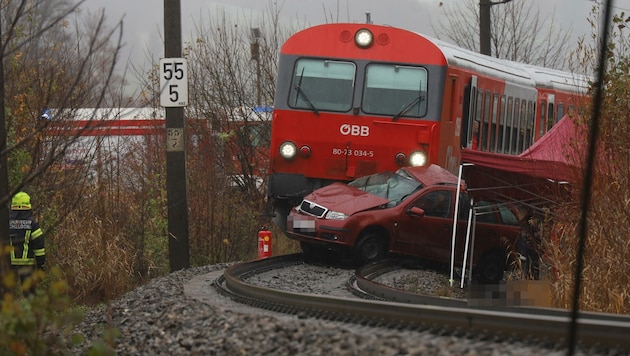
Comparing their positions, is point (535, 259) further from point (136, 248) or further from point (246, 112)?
point (246, 112)

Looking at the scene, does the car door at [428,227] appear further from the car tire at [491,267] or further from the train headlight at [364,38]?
the train headlight at [364,38]

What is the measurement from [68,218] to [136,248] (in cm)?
A: 133

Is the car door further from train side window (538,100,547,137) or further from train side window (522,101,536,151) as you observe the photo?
train side window (538,100,547,137)

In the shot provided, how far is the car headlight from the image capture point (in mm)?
13797

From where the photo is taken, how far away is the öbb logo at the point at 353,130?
15.1m

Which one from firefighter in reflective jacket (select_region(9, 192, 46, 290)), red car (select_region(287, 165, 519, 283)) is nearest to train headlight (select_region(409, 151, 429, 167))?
red car (select_region(287, 165, 519, 283))

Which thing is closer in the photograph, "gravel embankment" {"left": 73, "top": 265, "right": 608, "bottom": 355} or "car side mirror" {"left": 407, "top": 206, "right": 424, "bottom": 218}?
"gravel embankment" {"left": 73, "top": 265, "right": 608, "bottom": 355}

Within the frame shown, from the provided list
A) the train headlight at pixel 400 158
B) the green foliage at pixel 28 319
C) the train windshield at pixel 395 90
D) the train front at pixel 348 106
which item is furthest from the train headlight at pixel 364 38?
the green foliage at pixel 28 319

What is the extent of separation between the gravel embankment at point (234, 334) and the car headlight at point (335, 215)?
10.8ft

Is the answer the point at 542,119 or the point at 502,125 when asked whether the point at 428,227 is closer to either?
the point at 502,125

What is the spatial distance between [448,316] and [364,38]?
9.47 m

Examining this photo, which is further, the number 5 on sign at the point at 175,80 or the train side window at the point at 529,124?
the train side window at the point at 529,124

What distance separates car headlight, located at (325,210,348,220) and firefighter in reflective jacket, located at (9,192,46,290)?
3959 millimetres

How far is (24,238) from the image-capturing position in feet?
39.0
